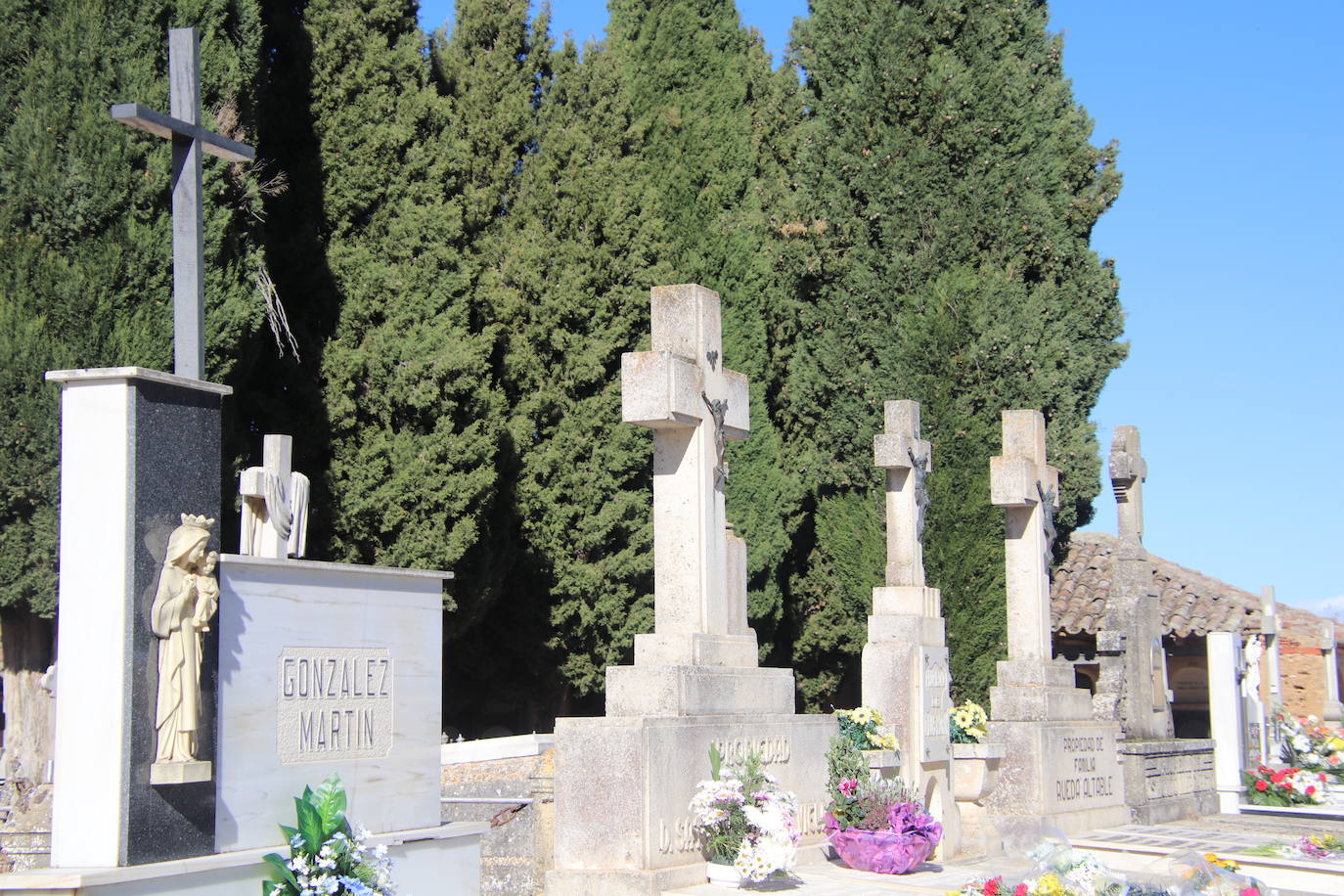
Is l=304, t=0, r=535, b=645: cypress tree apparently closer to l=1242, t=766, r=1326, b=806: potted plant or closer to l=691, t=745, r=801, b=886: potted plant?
l=691, t=745, r=801, b=886: potted plant

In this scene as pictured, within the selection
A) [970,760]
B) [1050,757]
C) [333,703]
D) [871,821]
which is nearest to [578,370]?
[970,760]

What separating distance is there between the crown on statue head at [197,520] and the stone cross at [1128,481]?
1389 cm

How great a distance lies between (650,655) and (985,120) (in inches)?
479

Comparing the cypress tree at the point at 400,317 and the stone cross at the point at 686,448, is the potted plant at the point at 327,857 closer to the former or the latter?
the stone cross at the point at 686,448

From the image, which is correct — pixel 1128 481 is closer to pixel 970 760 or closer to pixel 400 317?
pixel 970 760

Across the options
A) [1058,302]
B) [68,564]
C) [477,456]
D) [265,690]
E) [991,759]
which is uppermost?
[1058,302]

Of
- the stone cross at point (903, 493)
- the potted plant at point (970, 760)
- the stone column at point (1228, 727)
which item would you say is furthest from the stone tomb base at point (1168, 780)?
the stone cross at point (903, 493)

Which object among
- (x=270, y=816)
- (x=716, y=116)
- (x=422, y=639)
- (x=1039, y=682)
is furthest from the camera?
(x=716, y=116)

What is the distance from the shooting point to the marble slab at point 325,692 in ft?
19.5

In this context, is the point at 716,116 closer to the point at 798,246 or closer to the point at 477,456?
the point at 798,246

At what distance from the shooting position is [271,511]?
9.09 metres

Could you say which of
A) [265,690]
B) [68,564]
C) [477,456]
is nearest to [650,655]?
[265,690]

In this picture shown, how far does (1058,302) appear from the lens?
19.3 meters

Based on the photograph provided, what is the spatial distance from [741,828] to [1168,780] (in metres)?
8.90
